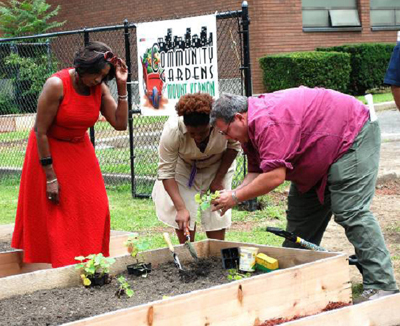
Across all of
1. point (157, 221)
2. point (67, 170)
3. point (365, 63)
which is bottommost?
point (157, 221)

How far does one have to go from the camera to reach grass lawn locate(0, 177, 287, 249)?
7594 millimetres

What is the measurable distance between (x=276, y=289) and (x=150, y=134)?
758 cm

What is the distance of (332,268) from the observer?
473 cm

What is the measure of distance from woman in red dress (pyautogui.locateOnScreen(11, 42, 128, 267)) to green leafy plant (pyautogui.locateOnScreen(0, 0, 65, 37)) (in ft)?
62.4

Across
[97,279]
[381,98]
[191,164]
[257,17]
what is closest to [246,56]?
[191,164]

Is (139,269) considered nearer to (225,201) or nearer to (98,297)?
(98,297)

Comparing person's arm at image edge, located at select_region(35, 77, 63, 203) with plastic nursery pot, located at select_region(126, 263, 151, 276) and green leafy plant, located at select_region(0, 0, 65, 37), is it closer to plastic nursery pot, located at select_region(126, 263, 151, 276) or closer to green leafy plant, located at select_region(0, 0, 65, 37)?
plastic nursery pot, located at select_region(126, 263, 151, 276)

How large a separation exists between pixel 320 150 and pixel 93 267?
5.24 feet

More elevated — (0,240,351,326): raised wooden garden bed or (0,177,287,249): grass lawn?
(0,240,351,326): raised wooden garden bed

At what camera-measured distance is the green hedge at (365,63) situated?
2130 cm

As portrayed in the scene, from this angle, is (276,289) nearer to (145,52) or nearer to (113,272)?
(113,272)

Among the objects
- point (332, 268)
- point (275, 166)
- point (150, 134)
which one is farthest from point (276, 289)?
point (150, 134)

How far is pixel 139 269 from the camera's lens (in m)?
5.24

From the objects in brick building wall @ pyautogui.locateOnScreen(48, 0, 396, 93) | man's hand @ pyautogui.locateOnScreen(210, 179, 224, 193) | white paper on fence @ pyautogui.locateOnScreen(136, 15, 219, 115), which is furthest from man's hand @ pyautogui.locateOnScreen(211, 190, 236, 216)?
brick building wall @ pyautogui.locateOnScreen(48, 0, 396, 93)
